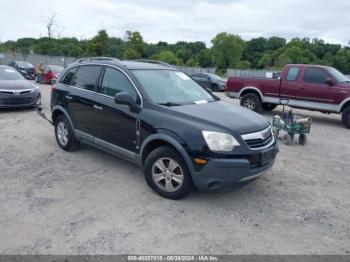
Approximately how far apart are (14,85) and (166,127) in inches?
317

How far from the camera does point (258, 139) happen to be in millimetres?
4371

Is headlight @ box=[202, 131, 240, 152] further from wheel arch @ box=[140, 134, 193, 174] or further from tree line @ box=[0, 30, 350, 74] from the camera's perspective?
tree line @ box=[0, 30, 350, 74]

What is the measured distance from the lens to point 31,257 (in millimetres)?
3193

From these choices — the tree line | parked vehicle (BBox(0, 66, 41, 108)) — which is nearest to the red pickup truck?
parked vehicle (BBox(0, 66, 41, 108))

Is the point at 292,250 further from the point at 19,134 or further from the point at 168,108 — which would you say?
the point at 19,134

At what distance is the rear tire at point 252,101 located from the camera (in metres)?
12.1

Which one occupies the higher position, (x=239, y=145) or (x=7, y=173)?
(x=239, y=145)

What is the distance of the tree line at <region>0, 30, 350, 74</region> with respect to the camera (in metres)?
52.9

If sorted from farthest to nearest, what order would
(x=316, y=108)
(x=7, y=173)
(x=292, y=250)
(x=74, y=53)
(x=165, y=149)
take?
1. (x=74, y=53)
2. (x=316, y=108)
3. (x=7, y=173)
4. (x=165, y=149)
5. (x=292, y=250)

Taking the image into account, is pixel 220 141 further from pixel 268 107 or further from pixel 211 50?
pixel 211 50

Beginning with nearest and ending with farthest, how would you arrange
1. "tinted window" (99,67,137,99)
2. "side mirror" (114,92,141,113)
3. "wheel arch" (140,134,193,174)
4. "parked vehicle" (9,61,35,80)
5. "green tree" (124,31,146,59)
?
"wheel arch" (140,134,193,174) → "side mirror" (114,92,141,113) → "tinted window" (99,67,137,99) → "parked vehicle" (9,61,35,80) → "green tree" (124,31,146,59)

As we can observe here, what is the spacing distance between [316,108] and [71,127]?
818cm

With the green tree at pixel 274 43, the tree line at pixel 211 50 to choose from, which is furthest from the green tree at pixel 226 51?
the green tree at pixel 274 43

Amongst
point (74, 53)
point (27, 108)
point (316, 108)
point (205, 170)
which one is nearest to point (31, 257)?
point (205, 170)
